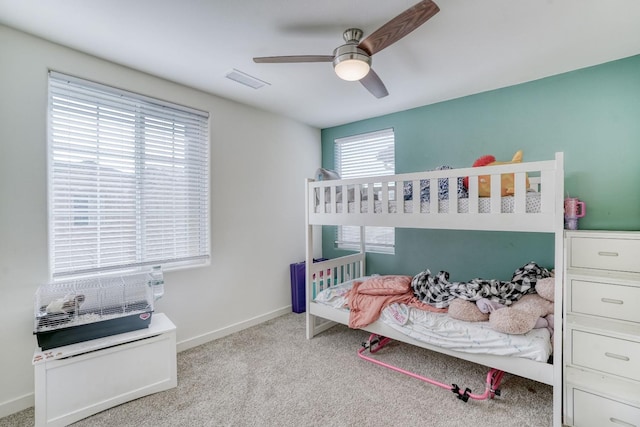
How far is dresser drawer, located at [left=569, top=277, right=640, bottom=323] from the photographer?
1587 millimetres

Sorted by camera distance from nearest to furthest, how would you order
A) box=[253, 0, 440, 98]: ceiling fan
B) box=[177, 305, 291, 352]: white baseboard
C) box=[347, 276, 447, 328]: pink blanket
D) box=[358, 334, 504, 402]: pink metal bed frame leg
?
box=[253, 0, 440, 98]: ceiling fan, box=[358, 334, 504, 402]: pink metal bed frame leg, box=[347, 276, 447, 328]: pink blanket, box=[177, 305, 291, 352]: white baseboard

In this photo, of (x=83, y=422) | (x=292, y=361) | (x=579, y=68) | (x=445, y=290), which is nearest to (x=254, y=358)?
(x=292, y=361)

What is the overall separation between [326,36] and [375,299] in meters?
2.01

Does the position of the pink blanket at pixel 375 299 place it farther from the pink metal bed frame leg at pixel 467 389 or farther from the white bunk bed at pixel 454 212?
the pink metal bed frame leg at pixel 467 389

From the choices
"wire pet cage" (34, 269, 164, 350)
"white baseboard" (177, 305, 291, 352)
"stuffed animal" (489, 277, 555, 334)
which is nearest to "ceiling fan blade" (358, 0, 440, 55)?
"stuffed animal" (489, 277, 555, 334)

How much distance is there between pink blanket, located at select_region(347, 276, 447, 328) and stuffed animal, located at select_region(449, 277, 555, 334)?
8.4 inches

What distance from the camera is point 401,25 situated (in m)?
1.42

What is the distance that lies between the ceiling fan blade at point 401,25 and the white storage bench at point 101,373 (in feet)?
7.48

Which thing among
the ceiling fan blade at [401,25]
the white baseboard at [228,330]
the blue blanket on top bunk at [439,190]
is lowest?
the white baseboard at [228,330]

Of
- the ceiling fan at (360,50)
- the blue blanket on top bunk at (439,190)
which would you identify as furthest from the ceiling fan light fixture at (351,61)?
the blue blanket on top bunk at (439,190)

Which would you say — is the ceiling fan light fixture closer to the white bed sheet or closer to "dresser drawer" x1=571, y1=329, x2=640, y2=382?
the white bed sheet

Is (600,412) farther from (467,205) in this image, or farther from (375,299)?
(375,299)

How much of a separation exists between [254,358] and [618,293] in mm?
Result: 2512

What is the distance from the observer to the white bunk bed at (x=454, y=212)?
1.65 m
